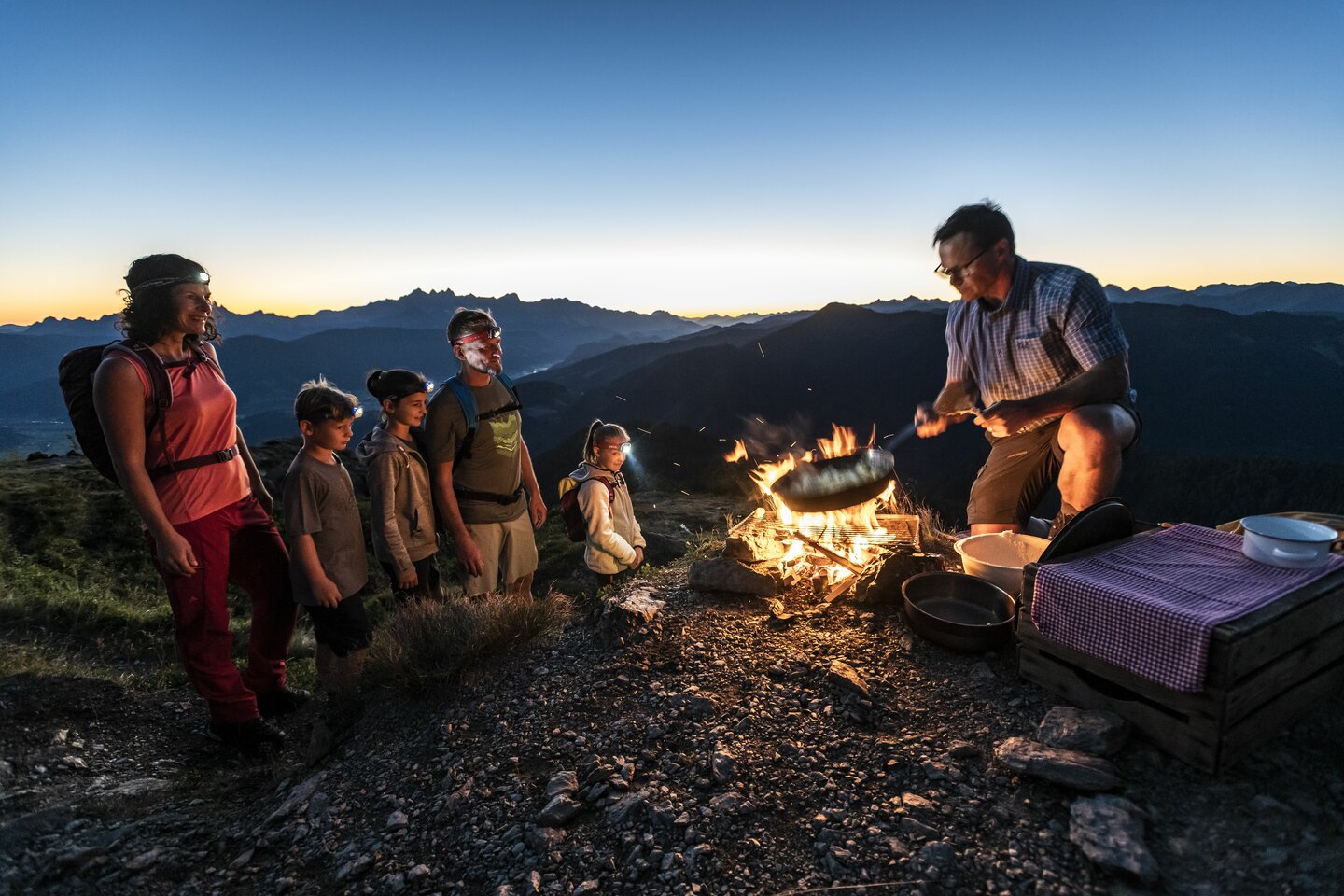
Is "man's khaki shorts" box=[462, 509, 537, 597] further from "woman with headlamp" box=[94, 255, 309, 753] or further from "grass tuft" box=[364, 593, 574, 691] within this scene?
"woman with headlamp" box=[94, 255, 309, 753]

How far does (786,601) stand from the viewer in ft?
13.7

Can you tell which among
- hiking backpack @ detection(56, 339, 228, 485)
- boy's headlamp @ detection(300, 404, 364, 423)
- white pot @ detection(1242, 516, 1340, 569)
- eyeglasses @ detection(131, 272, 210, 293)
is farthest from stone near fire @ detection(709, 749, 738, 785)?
eyeglasses @ detection(131, 272, 210, 293)

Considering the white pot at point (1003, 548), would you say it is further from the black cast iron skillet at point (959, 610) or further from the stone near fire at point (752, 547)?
the stone near fire at point (752, 547)

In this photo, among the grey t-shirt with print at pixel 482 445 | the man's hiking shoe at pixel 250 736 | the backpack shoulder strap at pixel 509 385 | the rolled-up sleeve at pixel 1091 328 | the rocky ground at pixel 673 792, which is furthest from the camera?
the backpack shoulder strap at pixel 509 385

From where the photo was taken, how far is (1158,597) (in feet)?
7.79

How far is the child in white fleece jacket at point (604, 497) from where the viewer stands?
189 inches

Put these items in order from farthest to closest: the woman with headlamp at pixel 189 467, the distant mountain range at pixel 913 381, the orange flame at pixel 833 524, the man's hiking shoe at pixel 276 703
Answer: the distant mountain range at pixel 913 381, the orange flame at pixel 833 524, the man's hiking shoe at pixel 276 703, the woman with headlamp at pixel 189 467

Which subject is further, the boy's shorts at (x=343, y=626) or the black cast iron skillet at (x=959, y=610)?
the boy's shorts at (x=343, y=626)

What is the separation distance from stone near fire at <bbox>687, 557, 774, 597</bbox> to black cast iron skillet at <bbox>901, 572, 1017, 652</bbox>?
97 centimetres

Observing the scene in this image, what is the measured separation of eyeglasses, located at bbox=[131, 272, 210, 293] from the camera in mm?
3045

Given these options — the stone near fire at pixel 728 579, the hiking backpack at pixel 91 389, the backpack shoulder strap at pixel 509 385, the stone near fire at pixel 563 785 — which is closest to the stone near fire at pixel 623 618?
the stone near fire at pixel 728 579

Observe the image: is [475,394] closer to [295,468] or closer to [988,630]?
[295,468]

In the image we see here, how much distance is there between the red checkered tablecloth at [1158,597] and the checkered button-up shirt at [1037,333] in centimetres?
126

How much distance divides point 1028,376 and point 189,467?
194 inches
